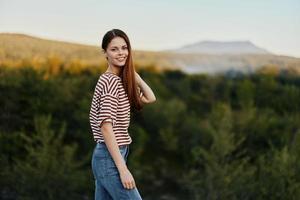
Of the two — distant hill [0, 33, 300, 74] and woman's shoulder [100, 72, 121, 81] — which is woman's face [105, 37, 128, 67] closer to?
woman's shoulder [100, 72, 121, 81]

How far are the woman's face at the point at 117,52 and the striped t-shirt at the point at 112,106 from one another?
4 cm

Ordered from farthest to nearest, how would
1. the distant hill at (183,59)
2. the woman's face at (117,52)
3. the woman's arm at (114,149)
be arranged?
the distant hill at (183,59), the woman's face at (117,52), the woman's arm at (114,149)

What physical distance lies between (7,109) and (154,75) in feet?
23.8

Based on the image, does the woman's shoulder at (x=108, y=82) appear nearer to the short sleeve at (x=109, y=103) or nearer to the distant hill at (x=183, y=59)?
the short sleeve at (x=109, y=103)

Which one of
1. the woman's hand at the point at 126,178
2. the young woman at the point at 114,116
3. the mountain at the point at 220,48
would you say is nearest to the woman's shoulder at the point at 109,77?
the young woman at the point at 114,116

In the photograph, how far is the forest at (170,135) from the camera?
15.8 meters

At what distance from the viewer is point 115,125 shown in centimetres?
135

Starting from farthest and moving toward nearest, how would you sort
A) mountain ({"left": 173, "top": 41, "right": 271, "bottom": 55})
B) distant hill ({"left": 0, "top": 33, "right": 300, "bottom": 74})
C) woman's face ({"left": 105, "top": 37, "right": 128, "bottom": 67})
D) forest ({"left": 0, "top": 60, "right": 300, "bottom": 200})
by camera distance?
mountain ({"left": 173, "top": 41, "right": 271, "bottom": 55})
distant hill ({"left": 0, "top": 33, "right": 300, "bottom": 74})
forest ({"left": 0, "top": 60, "right": 300, "bottom": 200})
woman's face ({"left": 105, "top": 37, "right": 128, "bottom": 67})

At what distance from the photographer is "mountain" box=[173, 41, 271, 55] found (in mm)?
19077

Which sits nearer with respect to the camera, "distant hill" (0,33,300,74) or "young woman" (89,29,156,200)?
"young woman" (89,29,156,200)

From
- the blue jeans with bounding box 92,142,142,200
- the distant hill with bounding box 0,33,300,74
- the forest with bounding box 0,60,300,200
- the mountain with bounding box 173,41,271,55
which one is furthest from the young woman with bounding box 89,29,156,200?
the mountain with bounding box 173,41,271,55

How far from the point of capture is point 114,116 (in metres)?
1.33

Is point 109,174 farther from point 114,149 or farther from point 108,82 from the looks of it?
point 108,82

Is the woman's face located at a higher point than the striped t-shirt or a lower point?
higher
